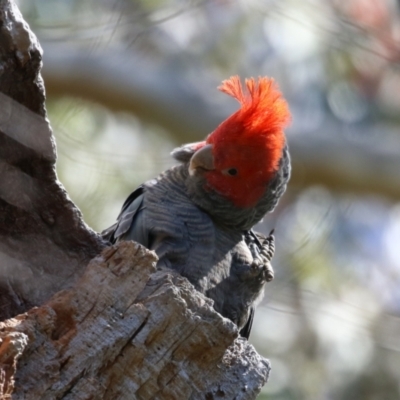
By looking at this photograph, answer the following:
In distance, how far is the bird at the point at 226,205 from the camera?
2.71 meters

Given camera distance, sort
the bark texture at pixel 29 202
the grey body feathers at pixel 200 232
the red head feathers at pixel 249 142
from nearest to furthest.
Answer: the bark texture at pixel 29 202 < the grey body feathers at pixel 200 232 < the red head feathers at pixel 249 142

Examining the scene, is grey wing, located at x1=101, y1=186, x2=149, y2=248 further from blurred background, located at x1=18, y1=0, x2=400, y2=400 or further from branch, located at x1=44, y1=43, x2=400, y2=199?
branch, located at x1=44, y1=43, x2=400, y2=199

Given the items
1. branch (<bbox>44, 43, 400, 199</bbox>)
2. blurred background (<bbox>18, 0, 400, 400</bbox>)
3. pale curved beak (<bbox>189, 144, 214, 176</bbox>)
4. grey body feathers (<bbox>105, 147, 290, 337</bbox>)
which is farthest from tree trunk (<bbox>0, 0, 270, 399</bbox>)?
branch (<bbox>44, 43, 400, 199</bbox>)

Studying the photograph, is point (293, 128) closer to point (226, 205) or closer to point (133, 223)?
point (226, 205)

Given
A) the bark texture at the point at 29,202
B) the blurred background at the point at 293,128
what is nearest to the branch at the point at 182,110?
the blurred background at the point at 293,128

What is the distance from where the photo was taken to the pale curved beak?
2889 millimetres

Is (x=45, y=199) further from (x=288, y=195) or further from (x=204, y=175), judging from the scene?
(x=288, y=195)

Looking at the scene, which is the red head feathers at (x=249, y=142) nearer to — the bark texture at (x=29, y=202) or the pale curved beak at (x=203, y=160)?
the pale curved beak at (x=203, y=160)

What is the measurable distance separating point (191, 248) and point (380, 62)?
4.12 m

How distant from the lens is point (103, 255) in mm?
1975

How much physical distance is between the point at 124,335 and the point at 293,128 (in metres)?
3.15

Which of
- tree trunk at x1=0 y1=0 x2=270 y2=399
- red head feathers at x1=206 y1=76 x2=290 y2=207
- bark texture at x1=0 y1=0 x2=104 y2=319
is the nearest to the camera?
tree trunk at x1=0 y1=0 x2=270 y2=399

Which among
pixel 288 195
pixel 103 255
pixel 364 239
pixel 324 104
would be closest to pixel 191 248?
pixel 103 255

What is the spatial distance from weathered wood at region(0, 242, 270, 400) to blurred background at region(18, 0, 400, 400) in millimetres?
2528
